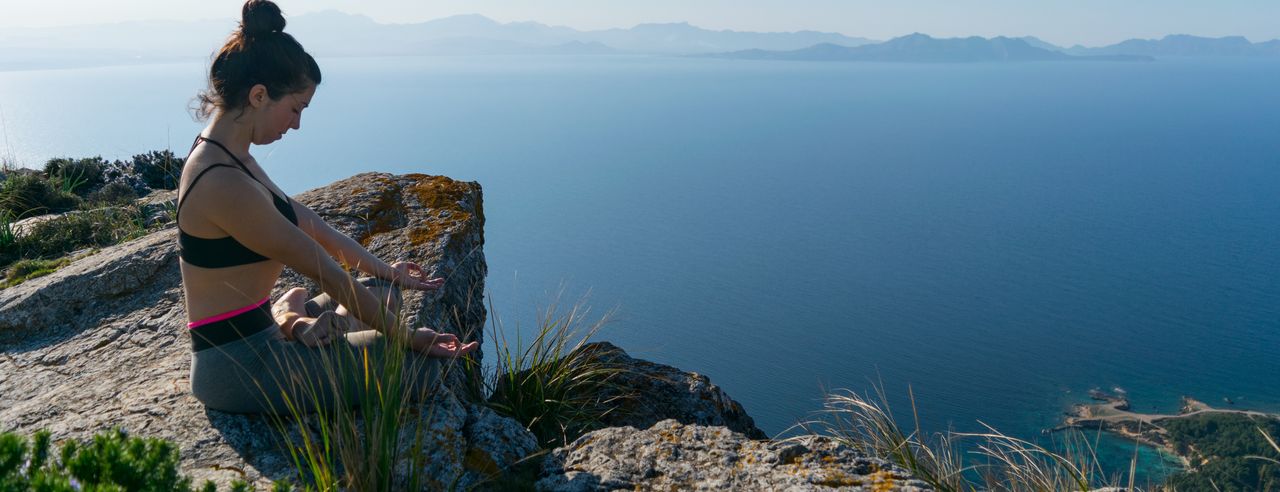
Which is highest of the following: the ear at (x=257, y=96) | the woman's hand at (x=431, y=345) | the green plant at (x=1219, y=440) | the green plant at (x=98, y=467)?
the ear at (x=257, y=96)

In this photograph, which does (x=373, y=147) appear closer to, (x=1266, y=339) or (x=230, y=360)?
(x=1266, y=339)

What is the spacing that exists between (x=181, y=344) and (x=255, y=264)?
4.60ft

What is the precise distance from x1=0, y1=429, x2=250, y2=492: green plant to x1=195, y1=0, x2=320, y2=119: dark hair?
141 cm

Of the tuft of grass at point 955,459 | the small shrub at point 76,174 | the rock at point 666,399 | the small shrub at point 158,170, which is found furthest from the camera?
the small shrub at point 158,170

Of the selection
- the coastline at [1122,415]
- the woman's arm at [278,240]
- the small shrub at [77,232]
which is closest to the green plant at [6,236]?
the small shrub at [77,232]

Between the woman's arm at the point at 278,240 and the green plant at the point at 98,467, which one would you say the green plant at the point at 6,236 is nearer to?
the woman's arm at the point at 278,240

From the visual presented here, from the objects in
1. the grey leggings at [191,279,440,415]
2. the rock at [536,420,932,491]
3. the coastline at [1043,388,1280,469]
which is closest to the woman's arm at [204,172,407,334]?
the grey leggings at [191,279,440,415]

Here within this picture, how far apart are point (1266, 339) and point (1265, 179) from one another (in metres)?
80.2

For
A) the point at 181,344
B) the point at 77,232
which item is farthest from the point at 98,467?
the point at 77,232

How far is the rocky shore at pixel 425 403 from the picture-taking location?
2799 millimetres

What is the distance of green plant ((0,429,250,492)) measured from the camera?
5.57ft

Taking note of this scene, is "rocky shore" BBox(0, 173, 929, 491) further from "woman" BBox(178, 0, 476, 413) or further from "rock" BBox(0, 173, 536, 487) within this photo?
"woman" BBox(178, 0, 476, 413)

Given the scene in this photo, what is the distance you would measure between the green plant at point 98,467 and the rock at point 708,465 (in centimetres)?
127

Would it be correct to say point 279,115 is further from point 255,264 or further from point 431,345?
point 431,345
